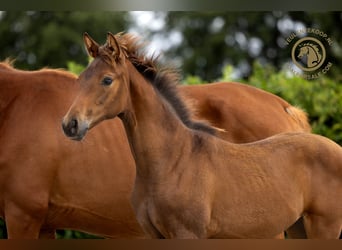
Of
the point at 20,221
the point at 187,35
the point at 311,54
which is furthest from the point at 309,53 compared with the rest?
the point at 187,35

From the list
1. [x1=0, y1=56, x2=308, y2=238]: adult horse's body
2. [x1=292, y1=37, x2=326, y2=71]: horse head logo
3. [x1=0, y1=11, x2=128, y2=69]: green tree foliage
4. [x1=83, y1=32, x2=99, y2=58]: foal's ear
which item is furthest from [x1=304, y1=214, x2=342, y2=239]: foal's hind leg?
[x1=0, y1=11, x2=128, y2=69]: green tree foliage

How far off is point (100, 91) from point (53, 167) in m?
1.13

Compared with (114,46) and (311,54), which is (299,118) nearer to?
(311,54)

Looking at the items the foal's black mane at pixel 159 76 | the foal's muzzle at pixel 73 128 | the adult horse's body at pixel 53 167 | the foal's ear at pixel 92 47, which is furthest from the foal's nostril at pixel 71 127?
the adult horse's body at pixel 53 167

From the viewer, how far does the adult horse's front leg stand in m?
4.74

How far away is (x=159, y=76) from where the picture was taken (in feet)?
14.0

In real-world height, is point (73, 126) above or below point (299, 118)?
above

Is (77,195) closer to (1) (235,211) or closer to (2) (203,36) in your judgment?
(1) (235,211)

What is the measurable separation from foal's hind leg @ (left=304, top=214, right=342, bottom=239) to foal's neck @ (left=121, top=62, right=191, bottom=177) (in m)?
1.04

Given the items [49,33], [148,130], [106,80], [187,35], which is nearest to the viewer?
[106,80]

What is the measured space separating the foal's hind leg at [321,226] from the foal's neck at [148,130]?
1044mm

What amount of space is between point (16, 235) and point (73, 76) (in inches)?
49.3

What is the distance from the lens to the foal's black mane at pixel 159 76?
4176mm

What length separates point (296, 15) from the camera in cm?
948
